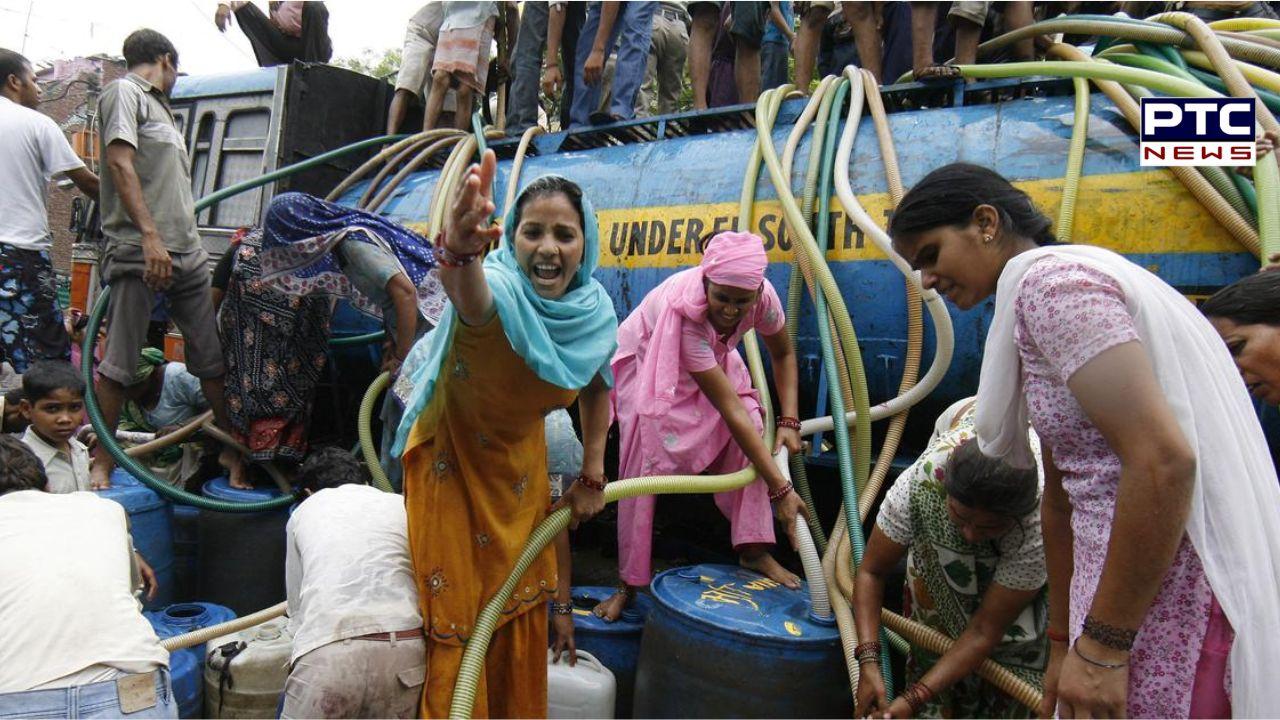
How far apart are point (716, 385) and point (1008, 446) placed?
1248 mm

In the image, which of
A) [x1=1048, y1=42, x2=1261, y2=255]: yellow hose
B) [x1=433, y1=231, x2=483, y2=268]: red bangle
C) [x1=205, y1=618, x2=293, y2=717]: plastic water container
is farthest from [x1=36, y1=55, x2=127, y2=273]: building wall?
[x1=1048, y1=42, x2=1261, y2=255]: yellow hose

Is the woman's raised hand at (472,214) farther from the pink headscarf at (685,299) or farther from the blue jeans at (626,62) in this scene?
the blue jeans at (626,62)

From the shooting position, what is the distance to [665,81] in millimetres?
5879

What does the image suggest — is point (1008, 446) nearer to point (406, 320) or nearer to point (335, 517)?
point (335, 517)

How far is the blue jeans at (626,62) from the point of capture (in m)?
4.74

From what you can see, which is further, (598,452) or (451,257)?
(598,452)

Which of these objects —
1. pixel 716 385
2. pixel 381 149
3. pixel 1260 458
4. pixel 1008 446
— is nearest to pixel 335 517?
pixel 716 385

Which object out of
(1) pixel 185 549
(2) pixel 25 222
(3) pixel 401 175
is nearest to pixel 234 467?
(1) pixel 185 549

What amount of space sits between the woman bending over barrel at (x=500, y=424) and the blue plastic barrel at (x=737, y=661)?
484 millimetres

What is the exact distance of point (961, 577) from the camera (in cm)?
222

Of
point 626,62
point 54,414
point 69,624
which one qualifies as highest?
point 626,62

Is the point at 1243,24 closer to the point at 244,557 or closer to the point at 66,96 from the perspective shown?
the point at 244,557

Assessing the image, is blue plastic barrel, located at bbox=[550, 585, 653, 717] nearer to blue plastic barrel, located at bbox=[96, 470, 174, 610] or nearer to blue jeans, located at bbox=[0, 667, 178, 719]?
blue jeans, located at bbox=[0, 667, 178, 719]

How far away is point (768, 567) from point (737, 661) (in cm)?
64
